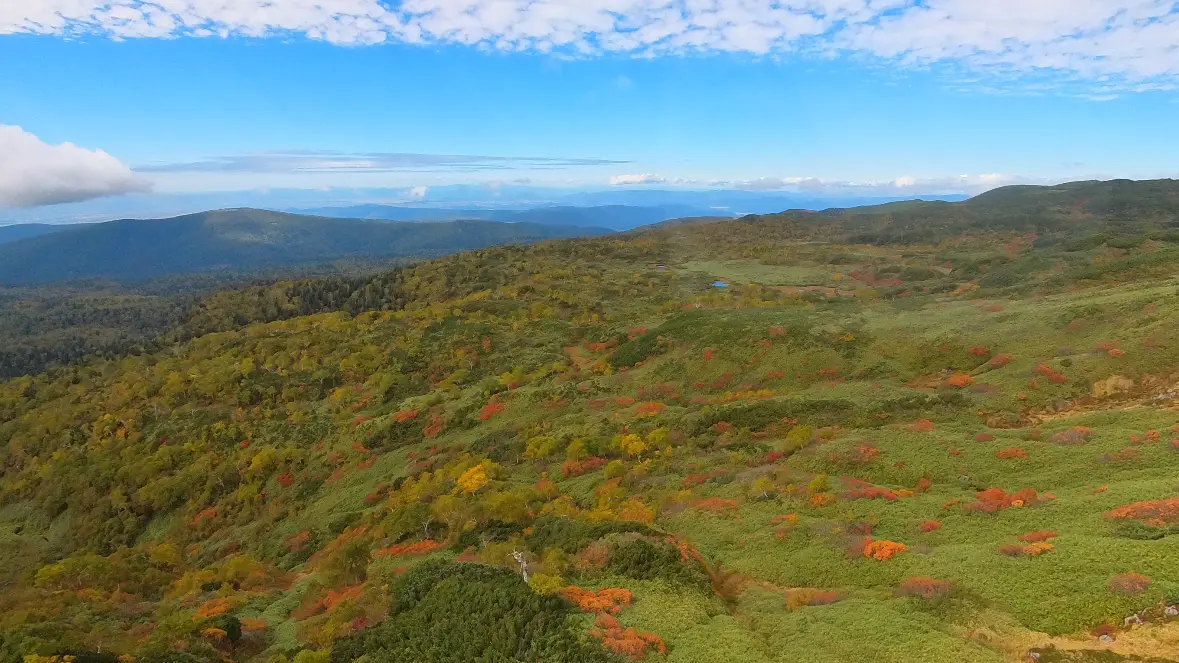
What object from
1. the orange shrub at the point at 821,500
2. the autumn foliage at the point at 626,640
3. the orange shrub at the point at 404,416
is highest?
the autumn foliage at the point at 626,640

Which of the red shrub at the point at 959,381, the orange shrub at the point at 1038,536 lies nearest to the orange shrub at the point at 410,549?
the orange shrub at the point at 1038,536

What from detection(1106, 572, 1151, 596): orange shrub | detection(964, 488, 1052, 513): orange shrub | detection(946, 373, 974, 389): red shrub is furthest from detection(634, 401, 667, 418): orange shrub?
detection(1106, 572, 1151, 596): orange shrub

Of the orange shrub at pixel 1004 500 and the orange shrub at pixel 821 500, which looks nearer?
the orange shrub at pixel 1004 500

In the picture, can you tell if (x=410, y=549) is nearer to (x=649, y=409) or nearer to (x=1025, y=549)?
(x=649, y=409)

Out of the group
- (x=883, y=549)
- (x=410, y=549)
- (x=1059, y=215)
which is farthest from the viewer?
(x=1059, y=215)

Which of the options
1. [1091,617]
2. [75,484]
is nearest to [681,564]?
[1091,617]

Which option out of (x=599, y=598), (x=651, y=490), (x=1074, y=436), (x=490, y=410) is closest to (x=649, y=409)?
(x=651, y=490)

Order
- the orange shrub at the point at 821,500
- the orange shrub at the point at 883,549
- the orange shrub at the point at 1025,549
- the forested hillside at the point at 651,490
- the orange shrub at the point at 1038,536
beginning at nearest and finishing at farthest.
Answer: the forested hillside at the point at 651,490 < the orange shrub at the point at 1025,549 < the orange shrub at the point at 1038,536 < the orange shrub at the point at 883,549 < the orange shrub at the point at 821,500

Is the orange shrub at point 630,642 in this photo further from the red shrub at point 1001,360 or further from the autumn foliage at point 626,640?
the red shrub at point 1001,360
